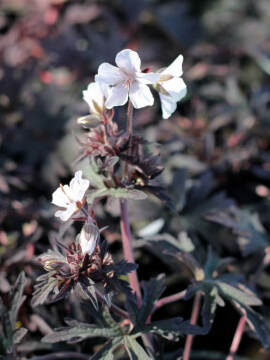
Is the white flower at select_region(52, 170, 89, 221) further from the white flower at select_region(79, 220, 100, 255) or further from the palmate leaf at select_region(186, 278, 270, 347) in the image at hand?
the palmate leaf at select_region(186, 278, 270, 347)

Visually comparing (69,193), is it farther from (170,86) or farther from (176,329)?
(176,329)

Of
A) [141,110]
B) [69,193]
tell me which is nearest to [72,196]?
[69,193]

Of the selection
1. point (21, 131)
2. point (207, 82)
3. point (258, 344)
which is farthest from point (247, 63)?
point (258, 344)

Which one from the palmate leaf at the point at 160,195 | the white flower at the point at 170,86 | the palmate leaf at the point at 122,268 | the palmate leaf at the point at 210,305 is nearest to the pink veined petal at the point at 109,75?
the white flower at the point at 170,86

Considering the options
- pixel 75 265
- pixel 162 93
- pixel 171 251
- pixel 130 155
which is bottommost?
pixel 171 251

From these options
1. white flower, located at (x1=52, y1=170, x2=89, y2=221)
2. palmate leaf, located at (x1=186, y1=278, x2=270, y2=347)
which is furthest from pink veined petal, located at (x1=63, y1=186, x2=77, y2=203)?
palmate leaf, located at (x1=186, y1=278, x2=270, y2=347)

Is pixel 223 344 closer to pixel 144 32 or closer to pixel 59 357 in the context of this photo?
pixel 59 357

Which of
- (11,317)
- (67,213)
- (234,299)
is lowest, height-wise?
(234,299)
